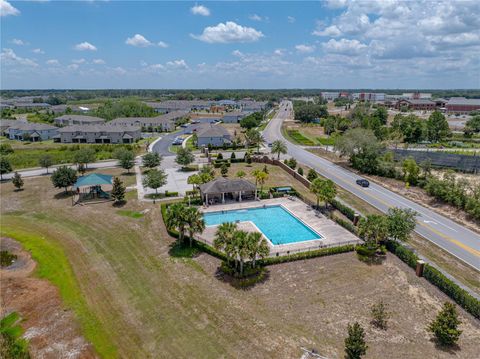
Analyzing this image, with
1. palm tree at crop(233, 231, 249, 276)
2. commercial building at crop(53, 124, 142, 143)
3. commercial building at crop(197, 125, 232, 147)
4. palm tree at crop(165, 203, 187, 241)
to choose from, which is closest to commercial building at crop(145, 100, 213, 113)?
commercial building at crop(53, 124, 142, 143)

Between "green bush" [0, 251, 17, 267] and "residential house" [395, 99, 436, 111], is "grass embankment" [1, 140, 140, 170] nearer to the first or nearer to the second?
"green bush" [0, 251, 17, 267]

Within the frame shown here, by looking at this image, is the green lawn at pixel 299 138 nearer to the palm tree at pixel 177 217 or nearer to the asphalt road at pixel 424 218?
the asphalt road at pixel 424 218

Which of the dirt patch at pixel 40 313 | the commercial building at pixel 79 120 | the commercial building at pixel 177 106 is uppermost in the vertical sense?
the commercial building at pixel 177 106

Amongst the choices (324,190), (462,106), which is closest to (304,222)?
(324,190)

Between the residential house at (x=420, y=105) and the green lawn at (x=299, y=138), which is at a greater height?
the residential house at (x=420, y=105)

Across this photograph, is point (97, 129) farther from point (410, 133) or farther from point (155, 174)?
point (410, 133)

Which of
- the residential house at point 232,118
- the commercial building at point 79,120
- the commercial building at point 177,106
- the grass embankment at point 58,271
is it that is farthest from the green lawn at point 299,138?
the commercial building at point 177,106
